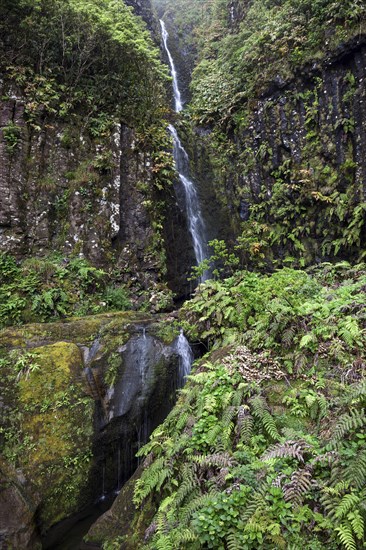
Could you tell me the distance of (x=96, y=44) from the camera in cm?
1200

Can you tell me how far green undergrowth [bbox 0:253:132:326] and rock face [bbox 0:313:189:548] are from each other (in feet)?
5.19

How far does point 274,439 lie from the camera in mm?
3871

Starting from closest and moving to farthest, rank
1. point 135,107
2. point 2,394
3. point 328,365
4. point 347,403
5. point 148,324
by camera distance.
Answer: point 347,403 < point 328,365 < point 2,394 < point 148,324 < point 135,107

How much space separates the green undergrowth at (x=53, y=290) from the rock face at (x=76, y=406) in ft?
5.19

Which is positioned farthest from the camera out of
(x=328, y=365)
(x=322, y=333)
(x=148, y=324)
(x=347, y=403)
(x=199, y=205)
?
(x=199, y=205)

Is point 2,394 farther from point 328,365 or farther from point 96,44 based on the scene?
point 96,44

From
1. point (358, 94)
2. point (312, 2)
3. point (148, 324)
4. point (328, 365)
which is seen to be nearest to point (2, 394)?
point (148, 324)

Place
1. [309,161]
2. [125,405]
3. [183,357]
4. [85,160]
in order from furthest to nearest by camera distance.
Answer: [309,161]
[85,160]
[183,357]
[125,405]

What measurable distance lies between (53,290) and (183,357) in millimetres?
4116

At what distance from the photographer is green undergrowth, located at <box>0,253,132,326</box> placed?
8.88 meters

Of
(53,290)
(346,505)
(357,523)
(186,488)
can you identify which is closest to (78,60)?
(53,290)

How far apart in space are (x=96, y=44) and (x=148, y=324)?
33.8 ft

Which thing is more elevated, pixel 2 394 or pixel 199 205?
pixel 199 205

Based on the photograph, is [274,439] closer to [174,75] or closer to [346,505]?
[346,505]
